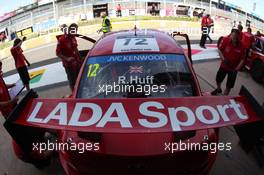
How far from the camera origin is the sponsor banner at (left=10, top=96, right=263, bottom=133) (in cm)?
256

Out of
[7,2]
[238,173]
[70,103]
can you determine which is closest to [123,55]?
[70,103]

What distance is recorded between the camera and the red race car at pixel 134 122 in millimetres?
2602

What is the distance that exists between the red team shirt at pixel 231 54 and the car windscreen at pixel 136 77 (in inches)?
121

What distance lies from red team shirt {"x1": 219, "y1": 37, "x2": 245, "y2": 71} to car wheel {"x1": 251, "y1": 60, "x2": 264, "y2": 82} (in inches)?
78.2

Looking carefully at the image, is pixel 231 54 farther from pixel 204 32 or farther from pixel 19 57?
pixel 204 32

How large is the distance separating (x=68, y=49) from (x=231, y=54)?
11.6ft

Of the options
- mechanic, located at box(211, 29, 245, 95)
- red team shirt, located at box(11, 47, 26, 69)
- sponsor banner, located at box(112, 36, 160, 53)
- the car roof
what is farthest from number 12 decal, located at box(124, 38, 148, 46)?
red team shirt, located at box(11, 47, 26, 69)

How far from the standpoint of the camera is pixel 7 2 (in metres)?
29.2

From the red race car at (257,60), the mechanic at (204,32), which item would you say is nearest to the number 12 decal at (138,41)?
the red race car at (257,60)

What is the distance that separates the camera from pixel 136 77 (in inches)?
156

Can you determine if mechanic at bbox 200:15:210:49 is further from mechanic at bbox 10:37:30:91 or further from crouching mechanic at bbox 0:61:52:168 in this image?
crouching mechanic at bbox 0:61:52:168

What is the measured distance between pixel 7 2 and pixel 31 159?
1099 inches

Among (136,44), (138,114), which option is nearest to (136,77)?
(136,44)

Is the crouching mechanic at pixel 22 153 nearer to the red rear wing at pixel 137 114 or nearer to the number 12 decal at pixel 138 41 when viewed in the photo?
the red rear wing at pixel 137 114
